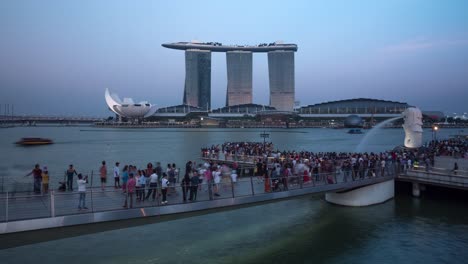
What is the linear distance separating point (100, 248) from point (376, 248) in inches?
329

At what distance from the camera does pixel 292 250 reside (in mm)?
12695

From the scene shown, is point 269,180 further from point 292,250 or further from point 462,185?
point 462,185

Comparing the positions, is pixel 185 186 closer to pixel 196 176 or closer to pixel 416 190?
pixel 196 176

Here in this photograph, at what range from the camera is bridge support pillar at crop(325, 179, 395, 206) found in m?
17.9

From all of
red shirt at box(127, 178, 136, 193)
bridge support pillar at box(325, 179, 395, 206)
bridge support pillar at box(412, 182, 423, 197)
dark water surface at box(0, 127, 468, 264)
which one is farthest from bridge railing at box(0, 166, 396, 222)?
bridge support pillar at box(412, 182, 423, 197)

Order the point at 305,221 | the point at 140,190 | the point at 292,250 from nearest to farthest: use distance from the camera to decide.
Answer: the point at 140,190
the point at 292,250
the point at 305,221

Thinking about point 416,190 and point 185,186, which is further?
point 416,190

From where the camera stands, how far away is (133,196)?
35.9 ft

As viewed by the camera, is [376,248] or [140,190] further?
[376,248]

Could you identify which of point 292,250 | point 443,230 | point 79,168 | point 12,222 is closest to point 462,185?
point 443,230

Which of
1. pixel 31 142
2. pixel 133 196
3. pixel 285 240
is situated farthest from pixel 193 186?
pixel 31 142

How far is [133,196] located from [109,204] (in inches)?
39.7

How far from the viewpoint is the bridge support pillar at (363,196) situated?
58.8 feet

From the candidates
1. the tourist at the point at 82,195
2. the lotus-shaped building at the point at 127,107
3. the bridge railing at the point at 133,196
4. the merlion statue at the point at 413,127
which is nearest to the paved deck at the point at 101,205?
the bridge railing at the point at 133,196
